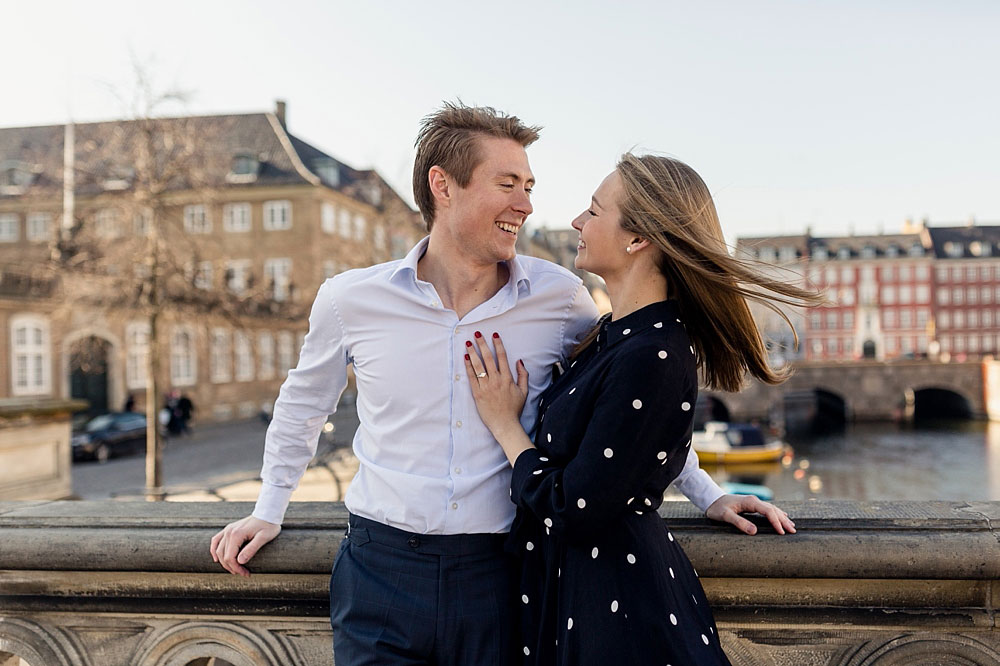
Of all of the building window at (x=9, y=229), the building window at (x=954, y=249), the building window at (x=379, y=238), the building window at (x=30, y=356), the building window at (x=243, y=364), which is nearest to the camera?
the building window at (x=379, y=238)

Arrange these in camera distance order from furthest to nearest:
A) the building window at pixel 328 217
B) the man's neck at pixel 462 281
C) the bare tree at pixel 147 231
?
the building window at pixel 328 217 < the bare tree at pixel 147 231 < the man's neck at pixel 462 281

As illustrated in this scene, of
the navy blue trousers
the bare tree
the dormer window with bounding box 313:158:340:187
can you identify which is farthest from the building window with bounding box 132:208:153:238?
the dormer window with bounding box 313:158:340:187

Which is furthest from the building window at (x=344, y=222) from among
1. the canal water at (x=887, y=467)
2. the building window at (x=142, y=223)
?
the building window at (x=142, y=223)

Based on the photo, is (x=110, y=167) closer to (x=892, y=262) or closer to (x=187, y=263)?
(x=187, y=263)

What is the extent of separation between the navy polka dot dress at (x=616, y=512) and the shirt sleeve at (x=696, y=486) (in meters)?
0.35

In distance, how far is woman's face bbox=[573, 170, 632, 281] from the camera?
6.46 ft

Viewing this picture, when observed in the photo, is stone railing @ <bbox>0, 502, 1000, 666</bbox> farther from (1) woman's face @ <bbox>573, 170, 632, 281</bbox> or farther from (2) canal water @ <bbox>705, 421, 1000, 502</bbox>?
(2) canal water @ <bbox>705, 421, 1000, 502</bbox>

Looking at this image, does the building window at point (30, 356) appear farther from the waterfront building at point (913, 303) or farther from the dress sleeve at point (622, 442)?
the waterfront building at point (913, 303)

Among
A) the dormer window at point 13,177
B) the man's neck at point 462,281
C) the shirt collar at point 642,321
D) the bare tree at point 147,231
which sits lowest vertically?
the shirt collar at point 642,321

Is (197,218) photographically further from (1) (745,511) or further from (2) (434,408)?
(1) (745,511)

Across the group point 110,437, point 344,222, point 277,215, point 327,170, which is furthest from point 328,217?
point 110,437

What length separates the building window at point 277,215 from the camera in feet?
123

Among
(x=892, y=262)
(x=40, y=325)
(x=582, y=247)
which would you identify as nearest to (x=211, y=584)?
(x=582, y=247)

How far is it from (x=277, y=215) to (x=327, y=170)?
10.6ft
